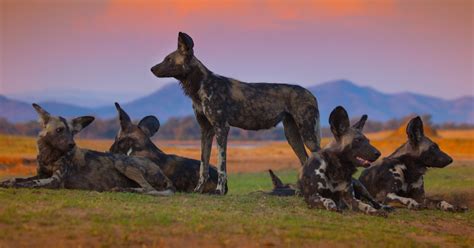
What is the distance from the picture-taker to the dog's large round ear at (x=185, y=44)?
487 inches

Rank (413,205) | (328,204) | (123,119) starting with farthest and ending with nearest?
(123,119)
(413,205)
(328,204)

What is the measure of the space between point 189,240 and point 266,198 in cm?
444

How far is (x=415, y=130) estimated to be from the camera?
12000 mm

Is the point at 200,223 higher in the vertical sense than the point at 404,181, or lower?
lower

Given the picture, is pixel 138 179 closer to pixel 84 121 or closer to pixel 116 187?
pixel 116 187

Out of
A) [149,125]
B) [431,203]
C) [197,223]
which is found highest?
[149,125]

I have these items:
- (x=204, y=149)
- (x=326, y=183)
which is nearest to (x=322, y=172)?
(x=326, y=183)

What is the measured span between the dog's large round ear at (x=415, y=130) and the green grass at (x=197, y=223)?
154 centimetres

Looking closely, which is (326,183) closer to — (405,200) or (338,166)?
(338,166)

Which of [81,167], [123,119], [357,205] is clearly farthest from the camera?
[123,119]

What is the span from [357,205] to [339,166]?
1.99 feet

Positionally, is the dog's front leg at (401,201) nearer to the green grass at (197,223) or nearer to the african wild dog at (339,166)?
the green grass at (197,223)

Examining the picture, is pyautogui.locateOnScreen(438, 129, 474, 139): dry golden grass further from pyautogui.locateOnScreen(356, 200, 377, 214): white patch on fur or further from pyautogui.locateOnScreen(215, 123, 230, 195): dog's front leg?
pyautogui.locateOnScreen(356, 200, 377, 214): white patch on fur

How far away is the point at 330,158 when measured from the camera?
1047 centimetres
